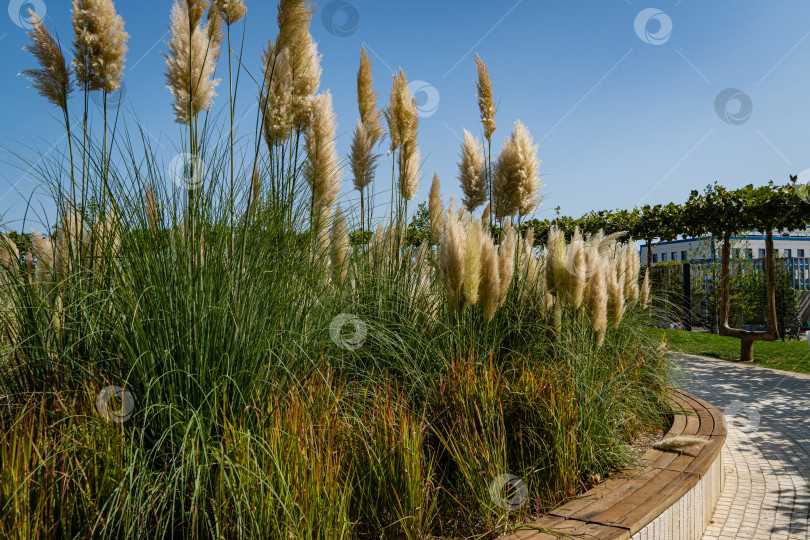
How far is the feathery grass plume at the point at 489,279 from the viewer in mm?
2879

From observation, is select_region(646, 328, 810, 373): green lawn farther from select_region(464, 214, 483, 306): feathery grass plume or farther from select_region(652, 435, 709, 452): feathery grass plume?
select_region(464, 214, 483, 306): feathery grass plume

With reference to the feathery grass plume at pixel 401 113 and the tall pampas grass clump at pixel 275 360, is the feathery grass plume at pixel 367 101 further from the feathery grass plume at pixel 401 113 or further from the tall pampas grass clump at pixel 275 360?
the tall pampas grass clump at pixel 275 360

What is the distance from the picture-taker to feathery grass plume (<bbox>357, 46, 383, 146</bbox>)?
4.29 metres

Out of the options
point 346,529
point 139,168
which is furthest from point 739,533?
point 139,168

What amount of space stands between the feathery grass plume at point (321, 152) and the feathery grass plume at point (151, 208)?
105 cm

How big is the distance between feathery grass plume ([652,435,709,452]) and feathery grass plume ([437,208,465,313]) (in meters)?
1.45

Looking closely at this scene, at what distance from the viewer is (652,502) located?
7.36 ft

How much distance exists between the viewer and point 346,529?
1732 mm

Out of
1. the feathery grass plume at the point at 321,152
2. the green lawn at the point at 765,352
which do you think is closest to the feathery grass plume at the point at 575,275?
the feathery grass plume at the point at 321,152

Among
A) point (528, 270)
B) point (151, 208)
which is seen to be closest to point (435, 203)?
point (528, 270)

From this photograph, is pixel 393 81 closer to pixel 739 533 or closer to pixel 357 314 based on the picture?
pixel 357 314

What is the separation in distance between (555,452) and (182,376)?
1.67 m

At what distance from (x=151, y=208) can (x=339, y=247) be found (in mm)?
1425

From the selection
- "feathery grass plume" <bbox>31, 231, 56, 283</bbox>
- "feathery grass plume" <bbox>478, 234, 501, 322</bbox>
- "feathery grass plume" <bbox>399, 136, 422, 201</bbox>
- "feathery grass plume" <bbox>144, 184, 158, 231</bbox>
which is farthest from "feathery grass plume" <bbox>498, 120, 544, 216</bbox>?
"feathery grass plume" <bbox>31, 231, 56, 283</bbox>
